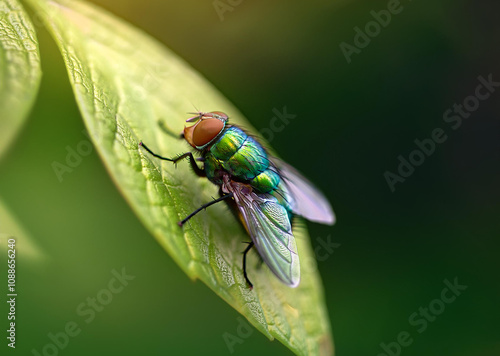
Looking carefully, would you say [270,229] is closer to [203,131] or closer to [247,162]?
[247,162]

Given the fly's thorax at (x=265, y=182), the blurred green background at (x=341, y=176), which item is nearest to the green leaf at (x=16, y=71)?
the fly's thorax at (x=265, y=182)

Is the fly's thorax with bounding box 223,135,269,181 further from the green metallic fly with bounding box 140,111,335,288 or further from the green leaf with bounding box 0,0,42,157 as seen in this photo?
the green leaf with bounding box 0,0,42,157

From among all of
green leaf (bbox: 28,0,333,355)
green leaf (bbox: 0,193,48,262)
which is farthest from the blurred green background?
green leaf (bbox: 28,0,333,355)

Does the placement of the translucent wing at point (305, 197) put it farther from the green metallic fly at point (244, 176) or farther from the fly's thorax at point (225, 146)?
the fly's thorax at point (225, 146)

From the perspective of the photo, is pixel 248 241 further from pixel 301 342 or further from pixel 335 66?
pixel 335 66

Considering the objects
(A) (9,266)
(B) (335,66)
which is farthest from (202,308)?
(B) (335,66)

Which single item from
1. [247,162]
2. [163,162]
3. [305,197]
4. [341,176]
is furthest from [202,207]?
[341,176]

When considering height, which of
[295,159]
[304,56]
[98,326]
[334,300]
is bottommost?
[98,326]
